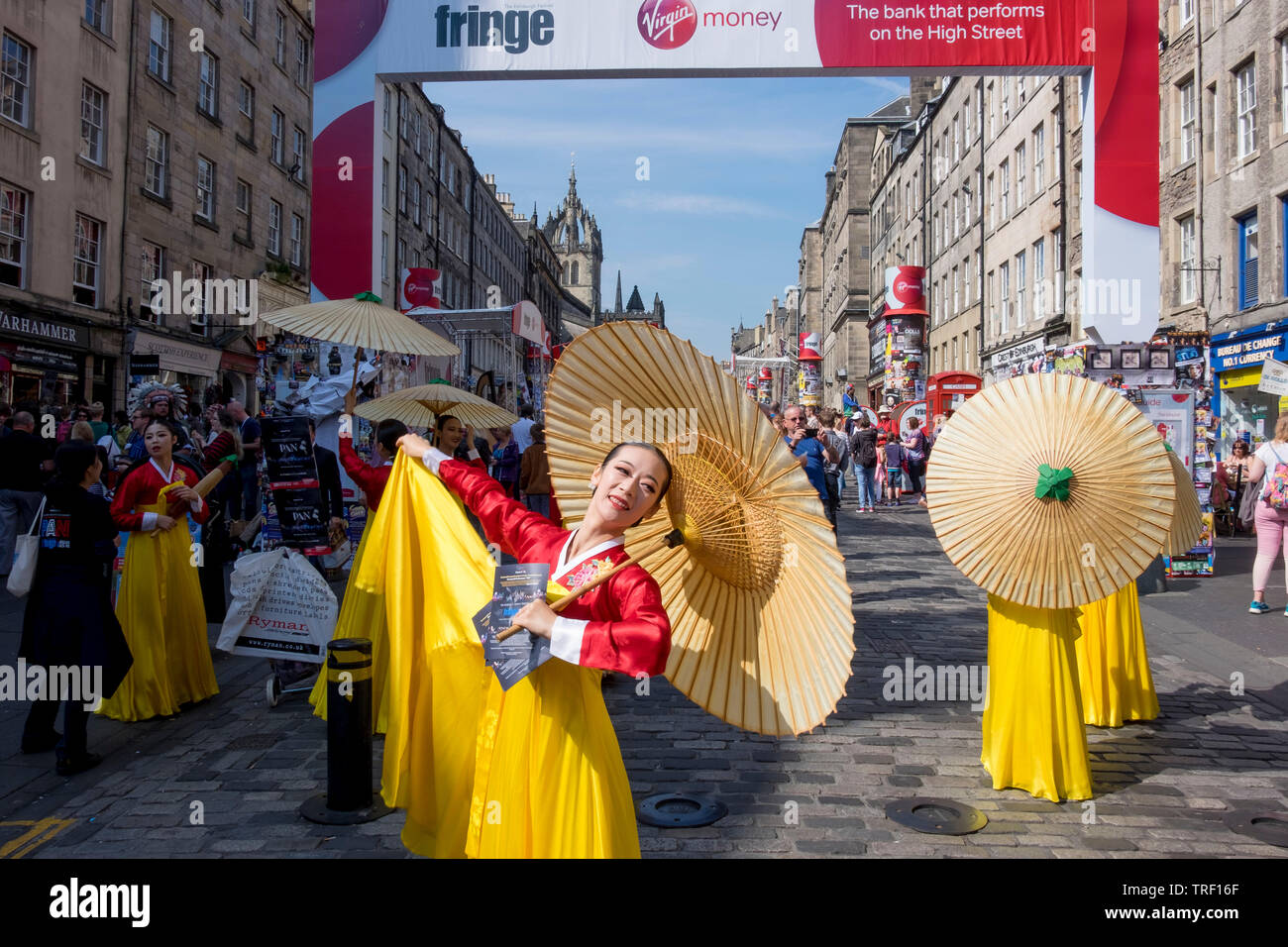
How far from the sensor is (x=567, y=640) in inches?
92.5

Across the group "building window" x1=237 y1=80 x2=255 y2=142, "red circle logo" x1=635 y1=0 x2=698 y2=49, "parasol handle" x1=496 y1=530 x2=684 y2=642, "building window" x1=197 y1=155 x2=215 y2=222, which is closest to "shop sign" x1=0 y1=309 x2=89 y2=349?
"building window" x1=197 y1=155 x2=215 y2=222

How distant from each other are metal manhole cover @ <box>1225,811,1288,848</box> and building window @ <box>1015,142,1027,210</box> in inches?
1141

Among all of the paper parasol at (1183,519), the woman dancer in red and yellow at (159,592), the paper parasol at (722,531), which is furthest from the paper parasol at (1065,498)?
the woman dancer in red and yellow at (159,592)

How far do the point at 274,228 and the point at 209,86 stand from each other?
489 centimetres

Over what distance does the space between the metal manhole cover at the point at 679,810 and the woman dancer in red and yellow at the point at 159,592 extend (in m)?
3.43

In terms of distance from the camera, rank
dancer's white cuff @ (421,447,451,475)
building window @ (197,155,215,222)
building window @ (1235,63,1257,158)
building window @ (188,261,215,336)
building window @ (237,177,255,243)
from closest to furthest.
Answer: dancer's white cuff @ (421,447,451,475) → building window @ (1235,63,1257,158) → building window @ (188,261,215,336) → building window @ (197,155,215,222) → building window @ (237,177,255,243)

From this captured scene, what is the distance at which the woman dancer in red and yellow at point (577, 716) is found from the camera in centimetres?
242

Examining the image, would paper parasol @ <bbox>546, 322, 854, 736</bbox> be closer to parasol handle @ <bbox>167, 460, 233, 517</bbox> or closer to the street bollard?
the street bollard

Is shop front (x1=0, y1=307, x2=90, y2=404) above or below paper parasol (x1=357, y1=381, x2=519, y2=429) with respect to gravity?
above

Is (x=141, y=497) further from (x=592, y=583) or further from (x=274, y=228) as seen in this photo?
(x=274, y=228)

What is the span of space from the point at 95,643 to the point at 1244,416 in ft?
73.7

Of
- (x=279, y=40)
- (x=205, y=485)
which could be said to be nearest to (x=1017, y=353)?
(x=279, y=40)

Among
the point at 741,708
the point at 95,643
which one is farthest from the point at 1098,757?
the point at 95,643

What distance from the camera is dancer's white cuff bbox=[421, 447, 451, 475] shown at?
3.36 meters
